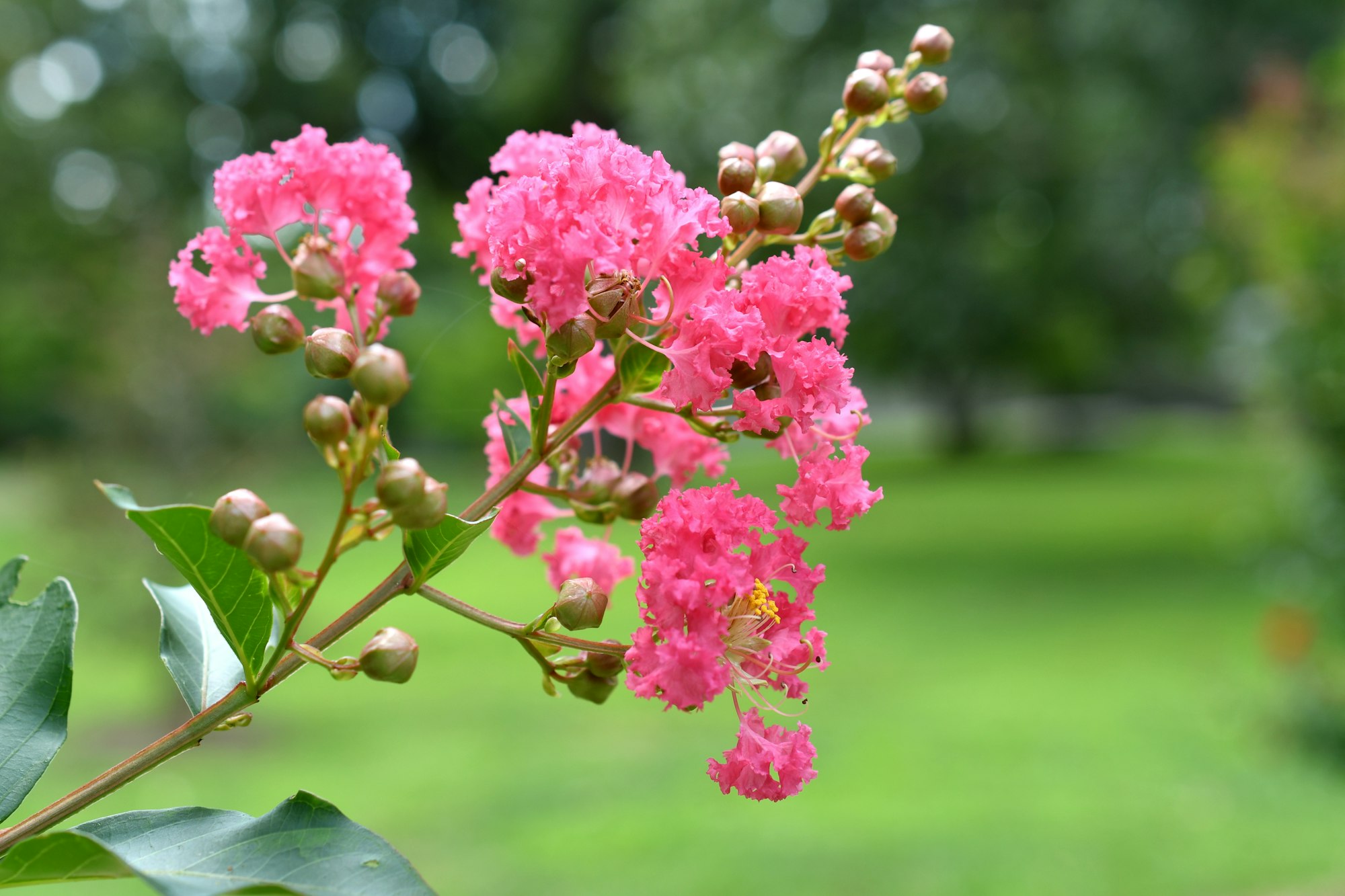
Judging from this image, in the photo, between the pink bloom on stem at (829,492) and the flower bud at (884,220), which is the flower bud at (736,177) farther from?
the pink bloom on stem at (829,492)

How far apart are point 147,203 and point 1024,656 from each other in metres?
14.5

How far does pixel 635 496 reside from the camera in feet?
3.34

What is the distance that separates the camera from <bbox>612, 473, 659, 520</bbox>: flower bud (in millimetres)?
1018

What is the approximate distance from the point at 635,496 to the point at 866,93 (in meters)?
0.41

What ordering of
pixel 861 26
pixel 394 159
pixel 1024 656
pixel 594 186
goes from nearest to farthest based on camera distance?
pixel 594 186 < pixel 394 159 < pixel 1024 656 < pixel 861 26

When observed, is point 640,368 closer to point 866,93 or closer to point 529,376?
point 529,376

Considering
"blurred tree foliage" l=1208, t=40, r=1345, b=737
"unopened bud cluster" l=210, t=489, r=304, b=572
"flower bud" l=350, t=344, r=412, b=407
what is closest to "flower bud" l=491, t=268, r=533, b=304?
"flower bud" l=350, t=344, r=412, b=407

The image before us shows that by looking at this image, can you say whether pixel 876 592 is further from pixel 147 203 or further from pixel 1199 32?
pixel 147 203

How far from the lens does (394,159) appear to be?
3.42 ft

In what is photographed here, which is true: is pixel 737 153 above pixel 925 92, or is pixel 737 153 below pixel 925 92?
below

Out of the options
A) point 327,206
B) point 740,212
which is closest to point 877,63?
point 740,212

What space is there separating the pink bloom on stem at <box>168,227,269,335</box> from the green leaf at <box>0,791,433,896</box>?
1.43ft

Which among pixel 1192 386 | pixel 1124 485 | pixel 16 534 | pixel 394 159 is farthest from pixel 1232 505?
pixel 1192 386

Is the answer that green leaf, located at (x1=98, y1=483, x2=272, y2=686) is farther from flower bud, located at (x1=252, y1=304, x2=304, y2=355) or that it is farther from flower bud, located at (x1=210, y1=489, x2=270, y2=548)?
flower bud, located at (x1=252, y1=304, x2=304, y2=355)
